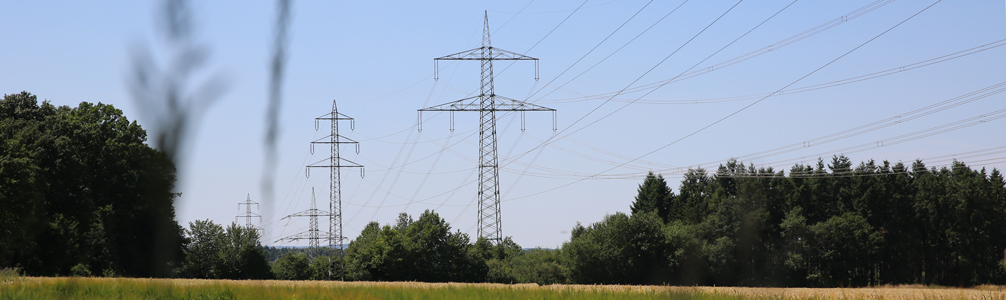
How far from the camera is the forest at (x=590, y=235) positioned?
173 feet

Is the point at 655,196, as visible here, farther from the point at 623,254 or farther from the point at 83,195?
the point at 83,195

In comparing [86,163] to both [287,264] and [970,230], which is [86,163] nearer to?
[287,264]

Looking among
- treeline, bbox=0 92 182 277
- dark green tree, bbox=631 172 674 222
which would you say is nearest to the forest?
treeline, bbox=0 92 182 277

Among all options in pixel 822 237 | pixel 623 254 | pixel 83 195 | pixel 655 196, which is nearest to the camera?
pixel 83 195

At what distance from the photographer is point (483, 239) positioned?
78.3 meters

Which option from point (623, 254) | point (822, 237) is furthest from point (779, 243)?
point (623, 254)

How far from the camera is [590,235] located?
81500 millimetres

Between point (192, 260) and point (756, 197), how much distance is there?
220 feet

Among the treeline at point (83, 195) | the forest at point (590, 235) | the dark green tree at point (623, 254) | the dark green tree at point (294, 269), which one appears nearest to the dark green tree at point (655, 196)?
the forest at point (590, 235)

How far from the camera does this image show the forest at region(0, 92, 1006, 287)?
52781mm

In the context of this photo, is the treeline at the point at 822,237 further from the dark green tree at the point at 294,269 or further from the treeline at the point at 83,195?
the treeline at the point at 83,195

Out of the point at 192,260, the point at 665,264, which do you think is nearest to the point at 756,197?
the point at 665,264

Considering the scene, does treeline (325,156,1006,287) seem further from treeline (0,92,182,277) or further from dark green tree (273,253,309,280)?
treeline (0,92,182,277)

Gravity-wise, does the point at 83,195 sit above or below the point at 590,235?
above
